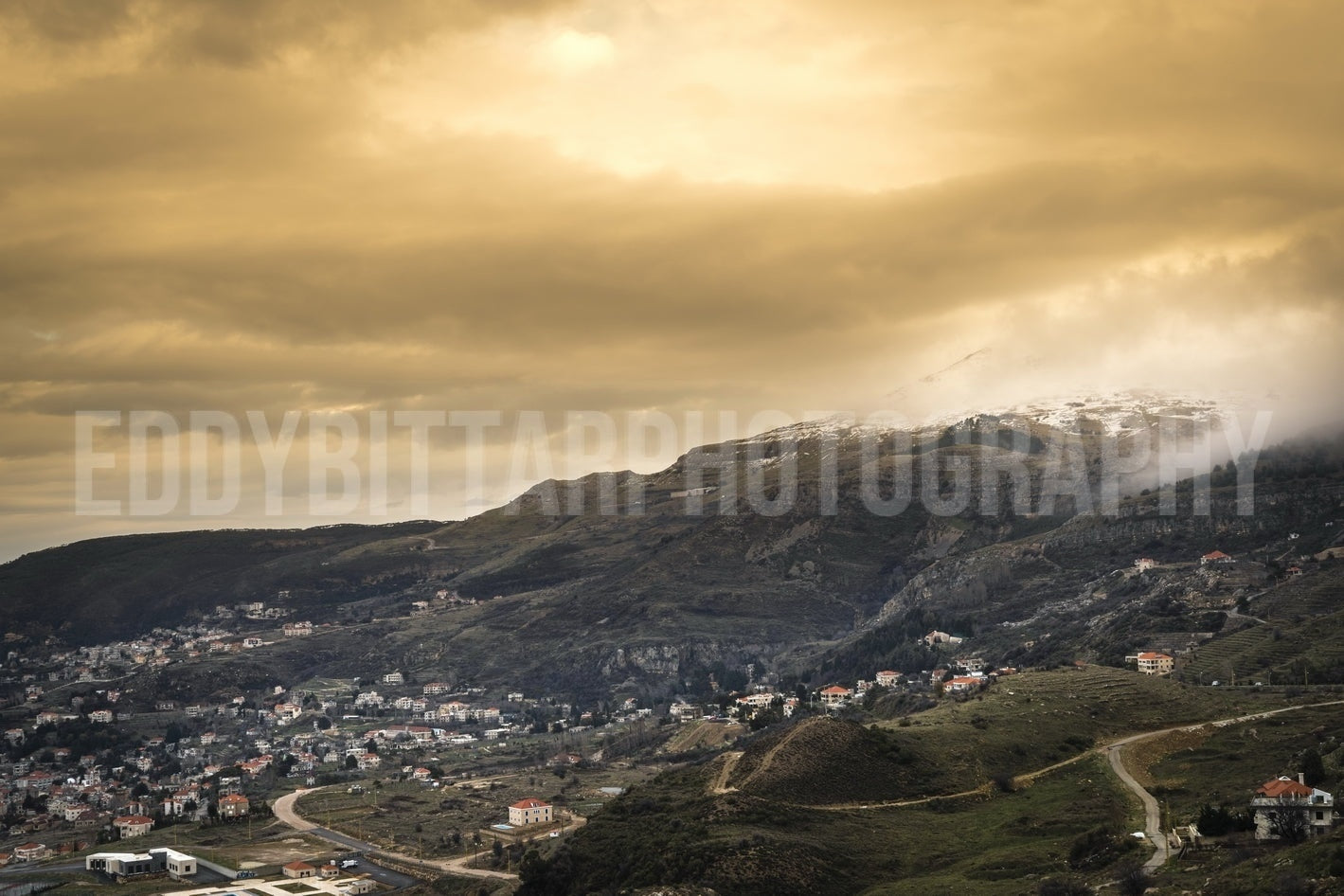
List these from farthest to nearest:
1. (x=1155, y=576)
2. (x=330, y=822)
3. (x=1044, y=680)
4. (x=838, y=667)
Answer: (x=838, y=667), (x=1155, y=576), (x=330, y=822), (x=1044, y=680)

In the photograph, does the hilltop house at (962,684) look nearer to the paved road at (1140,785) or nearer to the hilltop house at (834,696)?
the hilltop house at (834,696)

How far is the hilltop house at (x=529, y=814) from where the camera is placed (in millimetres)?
116219

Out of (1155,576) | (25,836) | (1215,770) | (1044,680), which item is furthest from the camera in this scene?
(1155,576)

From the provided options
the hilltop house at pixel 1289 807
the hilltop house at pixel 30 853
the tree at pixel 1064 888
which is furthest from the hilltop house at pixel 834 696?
the tree at pixel 1064 888

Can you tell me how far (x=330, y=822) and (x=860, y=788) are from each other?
2670 inches

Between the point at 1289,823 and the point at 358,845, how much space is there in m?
82.3

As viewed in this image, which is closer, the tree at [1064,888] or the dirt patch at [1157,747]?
the tree at [1064,888]

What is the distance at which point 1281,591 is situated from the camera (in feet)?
469

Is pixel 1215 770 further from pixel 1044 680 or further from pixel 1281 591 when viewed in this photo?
pixel 1281 591

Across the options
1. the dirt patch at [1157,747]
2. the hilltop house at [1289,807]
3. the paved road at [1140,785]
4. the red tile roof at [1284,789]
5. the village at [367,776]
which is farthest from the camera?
the village at [367,776]

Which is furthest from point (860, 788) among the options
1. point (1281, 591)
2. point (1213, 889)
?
point (1281, 591)

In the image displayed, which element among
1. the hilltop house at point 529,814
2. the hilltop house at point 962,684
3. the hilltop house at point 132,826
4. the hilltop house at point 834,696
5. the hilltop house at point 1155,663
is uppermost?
the hilltop house at point 1155,663

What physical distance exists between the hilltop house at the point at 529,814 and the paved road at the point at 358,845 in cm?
905

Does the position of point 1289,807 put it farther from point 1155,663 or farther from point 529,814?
point 529,814
